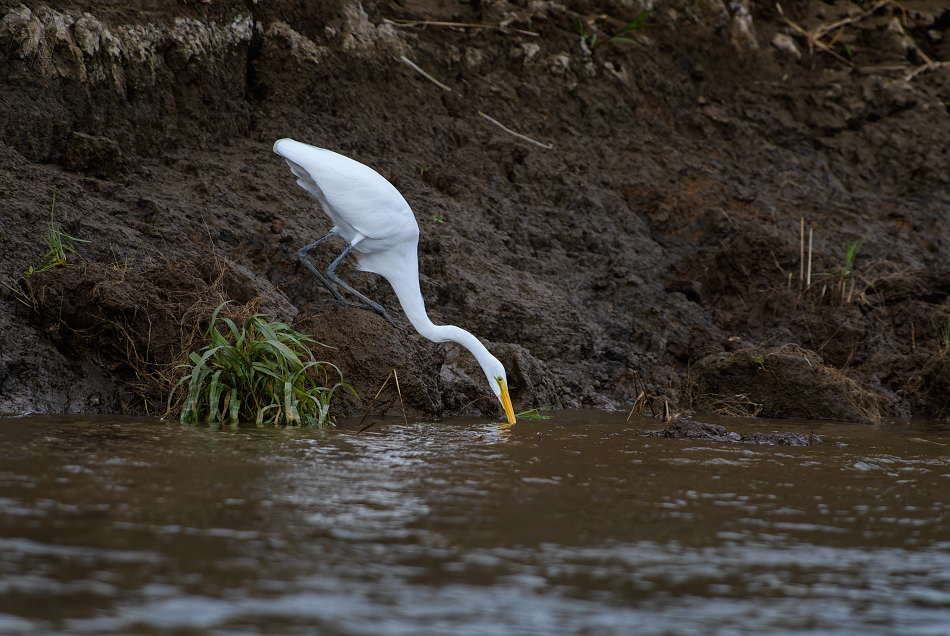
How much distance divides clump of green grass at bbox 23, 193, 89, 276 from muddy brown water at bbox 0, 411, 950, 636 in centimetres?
199

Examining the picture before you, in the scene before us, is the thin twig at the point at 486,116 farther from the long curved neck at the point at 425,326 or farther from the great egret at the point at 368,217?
the long curved neck at the point at 425,326

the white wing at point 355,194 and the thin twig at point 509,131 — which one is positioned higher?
the thin twig at point 509,131

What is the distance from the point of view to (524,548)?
1968mm

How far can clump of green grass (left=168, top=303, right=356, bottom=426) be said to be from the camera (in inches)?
173

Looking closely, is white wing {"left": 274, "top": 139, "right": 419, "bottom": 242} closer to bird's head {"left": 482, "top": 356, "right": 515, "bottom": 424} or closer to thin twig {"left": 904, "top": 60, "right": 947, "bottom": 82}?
bird's head {"left": 482, "top": 356, "right": 515, "bottom": 424}

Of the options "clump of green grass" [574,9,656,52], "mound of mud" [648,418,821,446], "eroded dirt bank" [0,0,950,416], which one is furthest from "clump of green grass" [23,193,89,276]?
"clump of green grass" [574,9,656,52]

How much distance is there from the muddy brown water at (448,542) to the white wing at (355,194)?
274 centimetres

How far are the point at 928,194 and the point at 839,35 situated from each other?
297 centimetres

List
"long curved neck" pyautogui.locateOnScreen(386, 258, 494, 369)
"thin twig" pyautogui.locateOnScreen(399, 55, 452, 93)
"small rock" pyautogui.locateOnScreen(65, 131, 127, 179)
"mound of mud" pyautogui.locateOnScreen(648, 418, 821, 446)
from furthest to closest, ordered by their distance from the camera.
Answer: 1. "thin twig" pyautogui.locateOnScreen(399, 55, 452, 93)
2. "small rock" pyautogui.locateOnScreen(65, 131, 127, 179)
3. "long curved neck" pyautogui.locateOnScreen(386, 258, 494, 369)
4. "mound of mud" pyautogui.locateOnScreen(648, 418, 821, 446)

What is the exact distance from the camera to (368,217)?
5875 mm

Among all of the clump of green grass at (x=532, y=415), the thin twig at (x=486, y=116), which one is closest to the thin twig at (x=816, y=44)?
the thin twig at (x=486, y=116)

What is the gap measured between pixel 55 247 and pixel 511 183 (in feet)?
17.5

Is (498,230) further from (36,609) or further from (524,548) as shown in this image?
(36,609)

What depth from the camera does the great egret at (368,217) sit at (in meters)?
5.87
